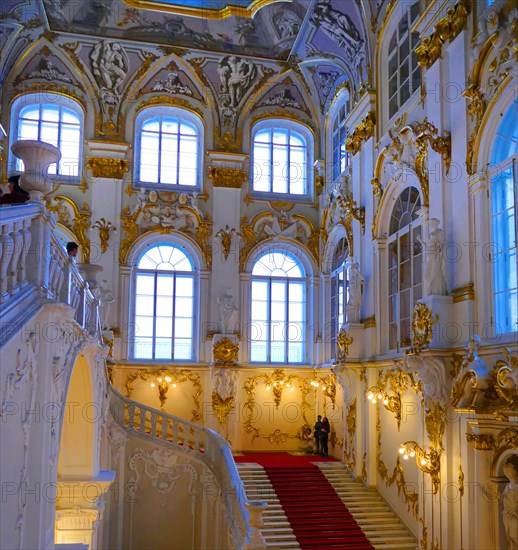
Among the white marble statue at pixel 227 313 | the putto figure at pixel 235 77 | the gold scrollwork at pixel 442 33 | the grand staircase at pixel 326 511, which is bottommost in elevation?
the grand staircase at pixel 326 511

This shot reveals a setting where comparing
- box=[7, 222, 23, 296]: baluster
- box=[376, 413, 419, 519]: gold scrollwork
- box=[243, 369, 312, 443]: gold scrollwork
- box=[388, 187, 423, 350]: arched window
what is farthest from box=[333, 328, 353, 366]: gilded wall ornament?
box=[7, 222, 23, 296]: baluster

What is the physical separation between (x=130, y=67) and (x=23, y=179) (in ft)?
47.9

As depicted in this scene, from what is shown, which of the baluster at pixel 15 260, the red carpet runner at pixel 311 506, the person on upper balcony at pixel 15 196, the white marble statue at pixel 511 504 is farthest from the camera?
the red carpet runner at pixel 311 506

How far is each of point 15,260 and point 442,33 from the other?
9.91m

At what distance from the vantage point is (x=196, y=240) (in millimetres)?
19766

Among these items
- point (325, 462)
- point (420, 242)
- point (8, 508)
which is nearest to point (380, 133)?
point (420, 242)

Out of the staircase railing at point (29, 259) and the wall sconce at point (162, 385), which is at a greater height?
the staircase railing at point (29, 259)

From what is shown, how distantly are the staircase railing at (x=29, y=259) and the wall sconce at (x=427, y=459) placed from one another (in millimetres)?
7162

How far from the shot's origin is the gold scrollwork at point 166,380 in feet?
61.4

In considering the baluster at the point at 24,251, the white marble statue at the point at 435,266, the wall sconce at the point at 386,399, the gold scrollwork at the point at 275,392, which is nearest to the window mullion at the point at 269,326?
the gold scrollwork at the point at 275,392

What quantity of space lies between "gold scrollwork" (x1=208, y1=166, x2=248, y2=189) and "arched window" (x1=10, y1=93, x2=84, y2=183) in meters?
4.01

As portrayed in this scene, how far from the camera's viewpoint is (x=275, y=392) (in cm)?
1941

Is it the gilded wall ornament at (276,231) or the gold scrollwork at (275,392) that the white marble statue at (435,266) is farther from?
the gilded wall ornament at (276,231)

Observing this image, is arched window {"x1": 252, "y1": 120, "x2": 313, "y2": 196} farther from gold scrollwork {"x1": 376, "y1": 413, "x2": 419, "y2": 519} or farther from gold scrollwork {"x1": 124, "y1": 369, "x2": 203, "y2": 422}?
gold scrollwork {"x1": 376, "y1": 413, "x2": 419, "y2": 519}
